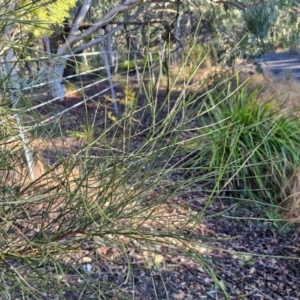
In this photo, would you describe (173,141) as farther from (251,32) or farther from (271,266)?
(251,32)

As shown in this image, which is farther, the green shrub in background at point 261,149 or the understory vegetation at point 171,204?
the green shrub in background at point 261,149

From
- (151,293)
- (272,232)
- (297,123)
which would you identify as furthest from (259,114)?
(151,293)

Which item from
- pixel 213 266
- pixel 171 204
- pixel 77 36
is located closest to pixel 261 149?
pixel 171 204

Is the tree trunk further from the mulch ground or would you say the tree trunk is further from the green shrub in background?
the green shrub in background

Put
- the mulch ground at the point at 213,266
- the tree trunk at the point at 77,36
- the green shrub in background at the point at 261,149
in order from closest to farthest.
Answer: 1. the tree trunk at the point at 77,36
2. the mulch ground at the point at 213,266
3. the green shrub in background at the point at 261,149

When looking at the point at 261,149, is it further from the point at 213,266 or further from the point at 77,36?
the point at 77,36

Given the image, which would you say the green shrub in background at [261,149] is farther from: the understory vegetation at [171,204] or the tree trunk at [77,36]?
the tree trunk at [77,36]

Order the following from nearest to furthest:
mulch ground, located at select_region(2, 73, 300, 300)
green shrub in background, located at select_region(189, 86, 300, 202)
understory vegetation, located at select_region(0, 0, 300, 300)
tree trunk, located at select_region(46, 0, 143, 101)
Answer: tree trunk, located at select_region(46, 0, 143, 101) < understory vegetation, located at select_region(0, 0, 300, 300) < mulch ground, located at select_region(2, 73, 300, 300) < green shrub in background, located at select_region(189, 86, 300, 202)

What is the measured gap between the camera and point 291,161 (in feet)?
18.1

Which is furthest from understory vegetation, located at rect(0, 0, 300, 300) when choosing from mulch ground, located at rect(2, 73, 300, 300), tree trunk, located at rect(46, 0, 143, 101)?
tree trunk, located at rect(46, 0, 143, 101)

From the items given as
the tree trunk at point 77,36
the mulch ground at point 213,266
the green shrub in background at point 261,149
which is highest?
the tree trunk at point 77,36

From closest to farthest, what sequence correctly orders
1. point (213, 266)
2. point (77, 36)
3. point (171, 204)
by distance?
point (77, 36) → point (213, 266) → point (171, 204)

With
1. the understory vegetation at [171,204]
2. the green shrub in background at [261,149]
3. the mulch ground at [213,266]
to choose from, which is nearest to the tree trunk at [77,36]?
the understory vegetation at [171,204]

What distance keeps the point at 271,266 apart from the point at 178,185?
109 inches
